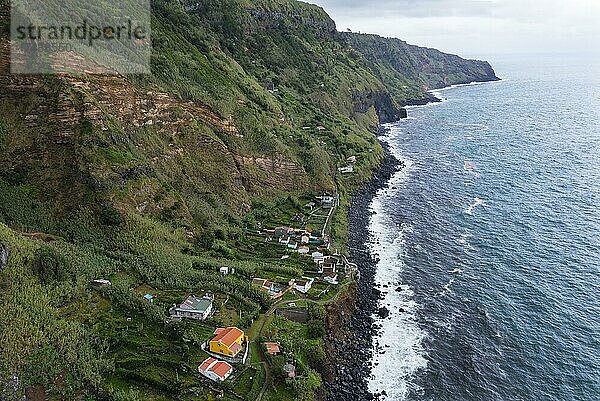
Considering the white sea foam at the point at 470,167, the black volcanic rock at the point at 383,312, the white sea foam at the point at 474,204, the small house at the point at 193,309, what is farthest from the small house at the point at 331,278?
the white sea foam at the point at 470,167

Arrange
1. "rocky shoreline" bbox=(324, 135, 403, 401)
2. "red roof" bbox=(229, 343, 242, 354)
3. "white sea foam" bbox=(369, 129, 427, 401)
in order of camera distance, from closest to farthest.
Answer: "red roof" bbox=(229, 343, 242, 354), "rocky shoreline" bbox=(324, 135, 403, 401), "white sea foam" bbox=(369, 129, 427, 401)

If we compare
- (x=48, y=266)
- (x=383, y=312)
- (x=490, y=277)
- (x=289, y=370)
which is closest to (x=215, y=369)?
(x=289, y=370)

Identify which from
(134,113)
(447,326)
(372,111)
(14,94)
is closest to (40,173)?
(14,94)

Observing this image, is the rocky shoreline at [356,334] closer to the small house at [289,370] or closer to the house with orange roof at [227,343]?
the small house at [289,370]

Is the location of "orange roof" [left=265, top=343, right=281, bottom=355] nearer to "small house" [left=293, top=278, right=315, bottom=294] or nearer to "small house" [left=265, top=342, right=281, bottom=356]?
"small house" [left=265, top=342, right=281, bottom=356]

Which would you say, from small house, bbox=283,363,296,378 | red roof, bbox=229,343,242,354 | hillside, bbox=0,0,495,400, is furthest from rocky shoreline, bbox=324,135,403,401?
red roof, bbox=229,343,242,354

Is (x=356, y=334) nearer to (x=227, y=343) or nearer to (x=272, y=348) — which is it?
(x=272, y=348)

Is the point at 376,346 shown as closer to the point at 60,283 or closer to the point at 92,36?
the point at 60,283
